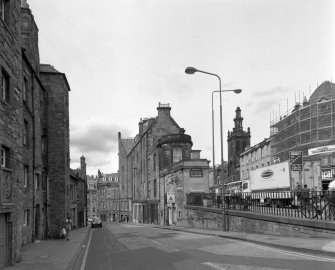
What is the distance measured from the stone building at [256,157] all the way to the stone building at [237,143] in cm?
785

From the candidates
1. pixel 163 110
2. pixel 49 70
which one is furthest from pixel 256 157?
pixel 49 70

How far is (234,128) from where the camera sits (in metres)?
100

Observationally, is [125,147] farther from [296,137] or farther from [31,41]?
[31,41]

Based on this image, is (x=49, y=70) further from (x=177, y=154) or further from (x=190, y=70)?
(x=177, y=154)

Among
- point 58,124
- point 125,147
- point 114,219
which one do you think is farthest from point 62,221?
point 114,219

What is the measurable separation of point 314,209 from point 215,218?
12.8 meters

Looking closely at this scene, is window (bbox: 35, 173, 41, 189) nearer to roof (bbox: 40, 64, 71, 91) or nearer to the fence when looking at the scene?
roof (bbox: 40, 64, 71, 91)

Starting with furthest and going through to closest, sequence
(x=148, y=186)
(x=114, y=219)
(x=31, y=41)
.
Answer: (x=114, y=219), (x=148, y=186), (x=31, y=41)

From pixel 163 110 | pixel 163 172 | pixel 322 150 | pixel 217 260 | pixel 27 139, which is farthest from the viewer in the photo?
pixel 163 110

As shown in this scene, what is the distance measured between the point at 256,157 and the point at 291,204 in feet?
193

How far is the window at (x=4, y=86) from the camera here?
13.2 m

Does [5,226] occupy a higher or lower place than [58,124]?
lower

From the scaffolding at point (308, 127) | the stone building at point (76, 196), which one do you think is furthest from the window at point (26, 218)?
the scaffolding at point (308, 127)

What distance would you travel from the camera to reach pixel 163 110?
6247 centimetres
